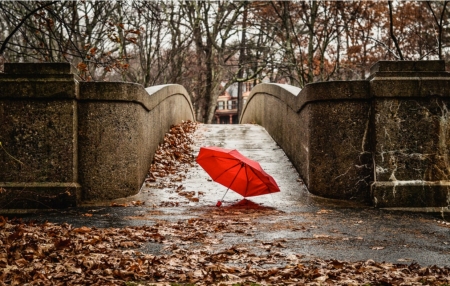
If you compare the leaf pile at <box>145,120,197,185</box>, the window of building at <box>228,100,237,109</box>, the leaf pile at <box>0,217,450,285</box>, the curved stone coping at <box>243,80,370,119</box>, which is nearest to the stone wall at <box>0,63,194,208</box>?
the leaf pile at <box>145,120,197,185</box>

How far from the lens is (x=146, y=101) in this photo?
8219 millimetres

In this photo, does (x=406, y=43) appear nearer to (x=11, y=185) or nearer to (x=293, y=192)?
(x=293, y=192)

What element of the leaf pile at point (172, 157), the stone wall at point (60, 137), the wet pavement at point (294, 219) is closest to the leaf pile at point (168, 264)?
the wet pavement at point (294, 219)

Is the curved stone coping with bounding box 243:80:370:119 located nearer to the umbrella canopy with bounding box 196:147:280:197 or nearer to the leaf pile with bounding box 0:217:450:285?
the umbrella canopy with bounding box 196:147:280:197

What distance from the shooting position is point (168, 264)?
4035 mm

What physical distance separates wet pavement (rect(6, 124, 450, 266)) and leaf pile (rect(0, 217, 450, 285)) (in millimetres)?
234

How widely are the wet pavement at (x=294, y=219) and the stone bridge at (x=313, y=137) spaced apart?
1.17 ft

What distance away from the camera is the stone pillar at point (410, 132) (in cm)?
707

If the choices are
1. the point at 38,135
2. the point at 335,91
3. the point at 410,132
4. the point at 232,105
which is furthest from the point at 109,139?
the point at 232,105

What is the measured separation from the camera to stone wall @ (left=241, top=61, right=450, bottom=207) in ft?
23.2

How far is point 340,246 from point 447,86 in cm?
357

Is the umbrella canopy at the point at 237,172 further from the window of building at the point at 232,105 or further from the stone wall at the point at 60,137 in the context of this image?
the window of building at the point at 232,105

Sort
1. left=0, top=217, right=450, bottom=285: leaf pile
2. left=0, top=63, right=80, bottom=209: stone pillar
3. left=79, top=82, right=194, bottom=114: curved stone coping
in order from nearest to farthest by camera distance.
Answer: left=0, top=217, right=450, bottom=285: leaf pile → left=0, top=63, right=80, bottom=209: stone pillar → left=79, top=82, right=194, bottom=114: curved stone coping

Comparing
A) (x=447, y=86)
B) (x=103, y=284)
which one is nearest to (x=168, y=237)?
(x=103, y=284)
